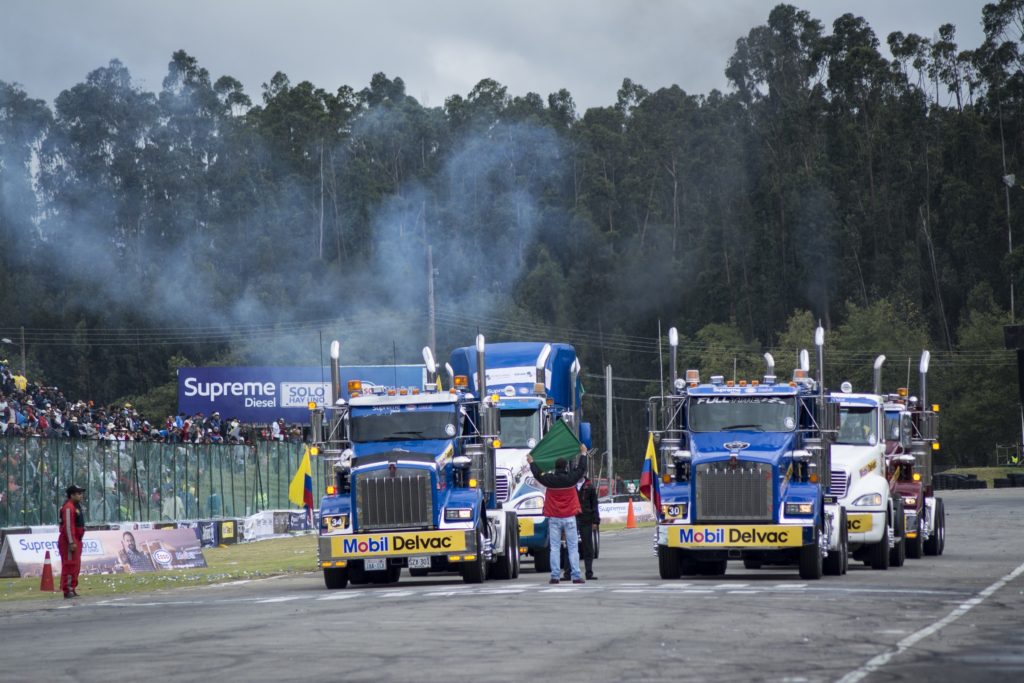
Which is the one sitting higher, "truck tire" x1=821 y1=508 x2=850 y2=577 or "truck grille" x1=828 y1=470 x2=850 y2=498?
"truck grille" x1=828 y1=470 x2=850 y2=498

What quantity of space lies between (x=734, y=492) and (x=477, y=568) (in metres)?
4.16

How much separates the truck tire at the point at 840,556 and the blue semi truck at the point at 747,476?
0.02 metres

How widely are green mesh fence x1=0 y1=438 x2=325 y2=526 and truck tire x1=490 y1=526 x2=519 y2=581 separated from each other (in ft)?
52.6

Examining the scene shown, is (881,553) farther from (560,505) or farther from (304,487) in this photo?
(304,487)

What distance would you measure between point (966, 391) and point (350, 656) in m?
95.7

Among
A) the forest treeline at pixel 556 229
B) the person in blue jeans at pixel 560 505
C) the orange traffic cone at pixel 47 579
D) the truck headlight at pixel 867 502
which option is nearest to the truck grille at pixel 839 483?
the truck headlight at pixel 867 502

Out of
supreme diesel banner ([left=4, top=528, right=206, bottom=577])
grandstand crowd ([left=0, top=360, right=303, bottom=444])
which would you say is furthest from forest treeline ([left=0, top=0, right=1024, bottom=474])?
supreme diesel banner ([left=4, top=528, right=206, bottom=577])

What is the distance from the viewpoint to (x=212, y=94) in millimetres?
141625

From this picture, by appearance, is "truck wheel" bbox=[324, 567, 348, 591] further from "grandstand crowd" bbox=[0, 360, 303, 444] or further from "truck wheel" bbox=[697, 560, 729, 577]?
"grandstand crowd" bbox=[0, 360, 303, 444]

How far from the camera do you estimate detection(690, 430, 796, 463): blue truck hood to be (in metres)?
24.8

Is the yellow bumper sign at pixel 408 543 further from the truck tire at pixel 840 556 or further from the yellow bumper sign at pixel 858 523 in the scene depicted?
the yellow bumper sign at pixel 858 523

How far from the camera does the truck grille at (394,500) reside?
1013 inches

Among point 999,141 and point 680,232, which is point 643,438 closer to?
point 680,232

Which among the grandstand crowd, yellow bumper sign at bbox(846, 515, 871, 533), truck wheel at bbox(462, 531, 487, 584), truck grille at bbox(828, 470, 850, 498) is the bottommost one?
truck wheel at bbox(462, 531, 487, 584)
